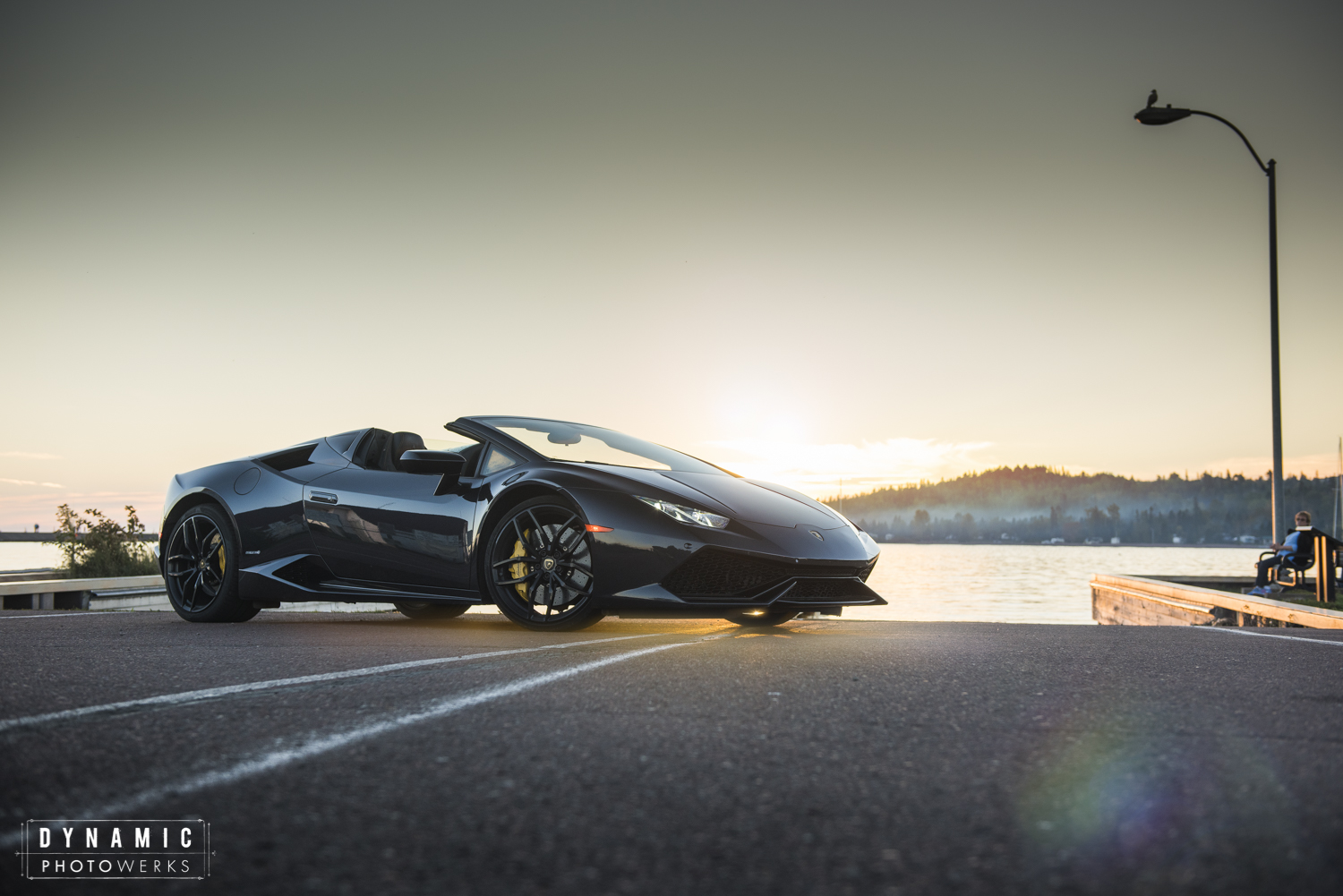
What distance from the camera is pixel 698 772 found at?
6.59 feet

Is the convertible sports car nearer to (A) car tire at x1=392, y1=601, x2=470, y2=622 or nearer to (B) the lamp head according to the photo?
(A) car tire at x1=392, y1=601, x2=470, y2=622

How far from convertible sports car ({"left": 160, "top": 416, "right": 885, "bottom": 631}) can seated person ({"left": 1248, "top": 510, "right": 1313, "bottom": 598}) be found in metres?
9.87

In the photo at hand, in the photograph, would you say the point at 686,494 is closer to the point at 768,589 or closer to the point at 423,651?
the point at 768,589

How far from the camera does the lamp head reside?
1369cm

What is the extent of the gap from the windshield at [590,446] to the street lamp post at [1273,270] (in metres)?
11.0

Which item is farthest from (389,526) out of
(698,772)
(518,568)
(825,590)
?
(698,772)

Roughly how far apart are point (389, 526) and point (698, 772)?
425 centimetres

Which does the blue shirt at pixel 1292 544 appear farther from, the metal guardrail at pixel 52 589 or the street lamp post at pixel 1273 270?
the metal guardrail at pixel 52 589

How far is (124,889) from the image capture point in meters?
1.39

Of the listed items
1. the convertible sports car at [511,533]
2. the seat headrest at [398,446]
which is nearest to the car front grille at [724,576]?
the convertible sports car at [511,533]

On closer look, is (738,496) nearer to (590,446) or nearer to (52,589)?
(590,446)

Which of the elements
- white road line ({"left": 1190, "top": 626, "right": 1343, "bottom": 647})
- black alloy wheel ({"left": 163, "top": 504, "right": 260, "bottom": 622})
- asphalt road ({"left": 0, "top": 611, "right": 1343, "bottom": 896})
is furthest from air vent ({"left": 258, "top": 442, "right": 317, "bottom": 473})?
white road line ({"left": 1190, "top": 626, "right": 1343, "bottom": 647})

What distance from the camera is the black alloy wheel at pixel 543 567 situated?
5.19m

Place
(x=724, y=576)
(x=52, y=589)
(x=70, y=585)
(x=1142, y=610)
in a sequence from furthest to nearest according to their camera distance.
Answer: (x=1142, y=610), (x=70, y=585), (x=52, y=589), (x=724, y=576)
